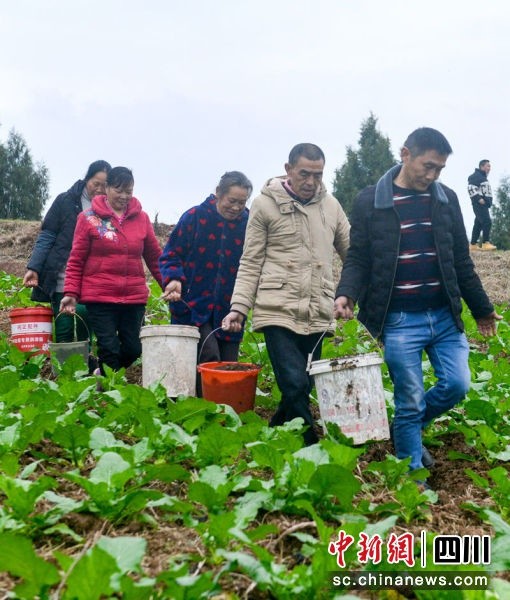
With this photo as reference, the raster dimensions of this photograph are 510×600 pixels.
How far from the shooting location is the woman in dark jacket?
555 centimetres

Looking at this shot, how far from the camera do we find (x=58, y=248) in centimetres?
559

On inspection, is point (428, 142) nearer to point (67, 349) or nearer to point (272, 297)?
point (272, 297)

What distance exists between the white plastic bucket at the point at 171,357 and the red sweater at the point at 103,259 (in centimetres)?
74

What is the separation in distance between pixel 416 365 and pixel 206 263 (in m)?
1.75

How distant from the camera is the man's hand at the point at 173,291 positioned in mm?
4520

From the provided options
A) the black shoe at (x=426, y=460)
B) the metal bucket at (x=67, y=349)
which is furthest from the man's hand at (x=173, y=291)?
the black shoe at (x=426, y=460)

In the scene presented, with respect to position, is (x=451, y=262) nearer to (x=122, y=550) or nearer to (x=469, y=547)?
(x=469, y=547)

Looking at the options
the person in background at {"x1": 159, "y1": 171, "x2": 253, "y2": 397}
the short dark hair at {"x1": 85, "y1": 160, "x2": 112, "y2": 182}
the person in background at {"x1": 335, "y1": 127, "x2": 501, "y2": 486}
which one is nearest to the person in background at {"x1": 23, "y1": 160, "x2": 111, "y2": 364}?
the short dark hair at {"x1": 85, "y1": 160, "x2": 112, "y2": 182}

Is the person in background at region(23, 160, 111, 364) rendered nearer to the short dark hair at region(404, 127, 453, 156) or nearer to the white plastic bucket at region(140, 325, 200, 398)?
the white plastic bucket at region(140, 325, 200, 398)

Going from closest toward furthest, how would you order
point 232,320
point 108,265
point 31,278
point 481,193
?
point 232,320
point 108,265
point 31,278
point 481,193

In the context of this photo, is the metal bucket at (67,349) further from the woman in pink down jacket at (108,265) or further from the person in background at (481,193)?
the person in background at (481,193)

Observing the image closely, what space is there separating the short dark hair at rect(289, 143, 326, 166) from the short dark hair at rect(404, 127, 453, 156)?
0.55 meters

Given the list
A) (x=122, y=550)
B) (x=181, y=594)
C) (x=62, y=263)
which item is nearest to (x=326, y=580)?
(x=181, y=594)

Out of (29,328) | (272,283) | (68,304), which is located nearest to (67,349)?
(68,304)
